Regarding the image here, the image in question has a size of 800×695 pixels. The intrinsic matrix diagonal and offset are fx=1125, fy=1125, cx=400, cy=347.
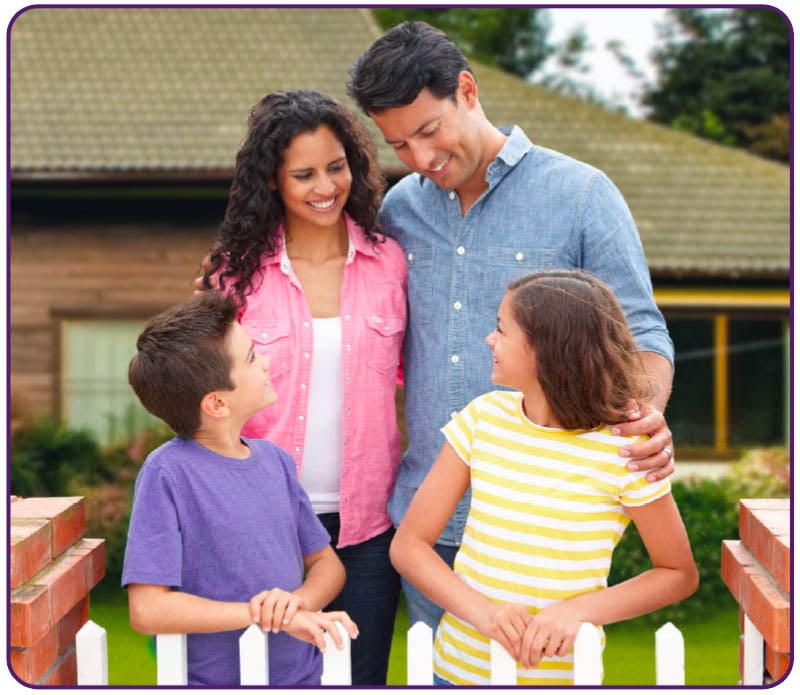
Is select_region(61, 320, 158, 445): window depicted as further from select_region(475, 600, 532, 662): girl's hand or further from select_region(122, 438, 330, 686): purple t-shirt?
select_region(475, 600, 532, 662): girl's hand

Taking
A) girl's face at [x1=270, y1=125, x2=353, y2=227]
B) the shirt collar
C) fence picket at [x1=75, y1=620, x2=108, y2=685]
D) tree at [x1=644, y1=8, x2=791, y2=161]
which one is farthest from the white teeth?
tree at [x1=644, y1=8, x2=791, y2=161]

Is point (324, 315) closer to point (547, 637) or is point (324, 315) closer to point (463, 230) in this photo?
point (463, 230)

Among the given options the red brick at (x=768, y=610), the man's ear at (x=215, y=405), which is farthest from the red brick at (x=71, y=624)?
the red brick at (x=768, y=610)

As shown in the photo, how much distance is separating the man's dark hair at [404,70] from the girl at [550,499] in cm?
67

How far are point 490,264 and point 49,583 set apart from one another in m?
1.25

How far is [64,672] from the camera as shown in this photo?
243 centimetres

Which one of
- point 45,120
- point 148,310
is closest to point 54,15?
point 45,120

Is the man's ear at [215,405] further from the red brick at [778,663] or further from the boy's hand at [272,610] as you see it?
the red brick at [778,663]

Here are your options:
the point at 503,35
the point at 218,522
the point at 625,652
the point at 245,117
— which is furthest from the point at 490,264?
the point at 503,35

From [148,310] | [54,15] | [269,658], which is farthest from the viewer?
[54,15]

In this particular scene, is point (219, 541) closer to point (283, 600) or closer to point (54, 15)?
point (283, 600)

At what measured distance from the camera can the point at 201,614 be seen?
7.25 feet

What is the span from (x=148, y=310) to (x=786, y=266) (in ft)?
20.4

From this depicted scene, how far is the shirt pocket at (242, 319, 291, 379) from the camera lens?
2.71m
